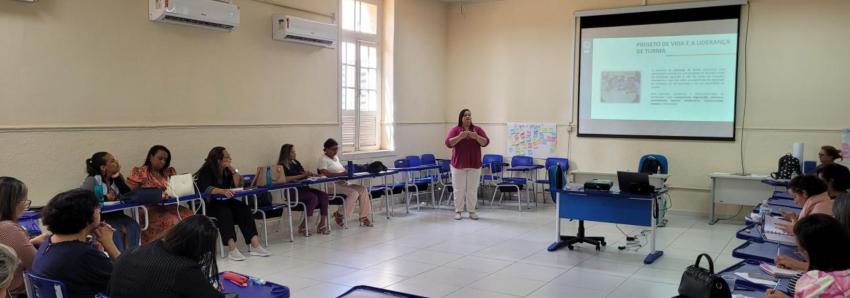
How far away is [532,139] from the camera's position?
374 inches

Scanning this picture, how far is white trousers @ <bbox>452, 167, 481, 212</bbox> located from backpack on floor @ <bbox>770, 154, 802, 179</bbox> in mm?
3489

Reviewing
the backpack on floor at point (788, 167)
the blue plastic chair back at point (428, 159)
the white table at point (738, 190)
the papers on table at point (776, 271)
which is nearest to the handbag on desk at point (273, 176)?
the blue plastic chair back at point (428, 159)

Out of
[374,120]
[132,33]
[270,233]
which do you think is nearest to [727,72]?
[374,120]

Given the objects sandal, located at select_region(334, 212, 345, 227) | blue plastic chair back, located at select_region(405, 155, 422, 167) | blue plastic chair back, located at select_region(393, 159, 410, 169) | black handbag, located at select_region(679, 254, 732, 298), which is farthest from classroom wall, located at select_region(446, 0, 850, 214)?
black handbag, located at select_region(679, 254, 732, 298)

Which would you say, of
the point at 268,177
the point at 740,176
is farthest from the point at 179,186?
the point at 740,176

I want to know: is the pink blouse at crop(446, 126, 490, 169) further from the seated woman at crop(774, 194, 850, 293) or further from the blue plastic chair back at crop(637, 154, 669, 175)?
the seated woman at crop(774, 194, 850, 293)

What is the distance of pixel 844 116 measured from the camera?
7.41m

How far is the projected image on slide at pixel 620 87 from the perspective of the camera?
28.2 ft

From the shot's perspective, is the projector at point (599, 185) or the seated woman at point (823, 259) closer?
the seated woman at point (823, 259)

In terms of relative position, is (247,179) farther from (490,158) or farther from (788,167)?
(788,167)

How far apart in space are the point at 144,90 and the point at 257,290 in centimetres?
390

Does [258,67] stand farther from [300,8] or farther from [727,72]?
[727,72]

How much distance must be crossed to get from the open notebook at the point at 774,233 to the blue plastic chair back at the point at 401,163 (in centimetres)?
528

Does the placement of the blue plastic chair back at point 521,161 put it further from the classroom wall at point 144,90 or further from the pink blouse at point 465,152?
the classroom wall at point 144,90
